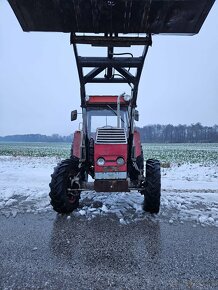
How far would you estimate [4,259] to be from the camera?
3291 mm

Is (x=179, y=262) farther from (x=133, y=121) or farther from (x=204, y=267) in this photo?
(x=133, y=121)

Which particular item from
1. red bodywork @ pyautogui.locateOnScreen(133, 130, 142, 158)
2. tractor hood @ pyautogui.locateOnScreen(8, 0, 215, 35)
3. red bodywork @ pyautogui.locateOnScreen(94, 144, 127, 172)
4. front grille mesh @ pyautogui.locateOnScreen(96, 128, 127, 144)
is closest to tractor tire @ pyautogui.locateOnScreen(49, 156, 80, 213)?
red bodywork @ pyautogui.locateOnScreen(94, 144, 127, 172)

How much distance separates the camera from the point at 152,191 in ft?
16.9

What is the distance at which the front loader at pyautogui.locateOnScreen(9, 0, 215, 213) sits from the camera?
151 inches

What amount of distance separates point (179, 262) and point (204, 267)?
28 cm

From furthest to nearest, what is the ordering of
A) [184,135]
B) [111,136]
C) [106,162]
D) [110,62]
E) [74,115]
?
1. [184,135]
2. [74,115]
3. [111,136]
4. [106,162]
5. [110,62]

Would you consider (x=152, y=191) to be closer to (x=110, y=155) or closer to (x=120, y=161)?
(x=120, y=161)

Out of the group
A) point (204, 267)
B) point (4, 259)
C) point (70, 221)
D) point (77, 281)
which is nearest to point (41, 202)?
point (70, 221)

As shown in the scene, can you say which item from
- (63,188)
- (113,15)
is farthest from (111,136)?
(113,15)

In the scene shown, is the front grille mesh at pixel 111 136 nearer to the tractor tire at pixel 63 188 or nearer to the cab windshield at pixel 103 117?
the cab windshield at pixel 103 117

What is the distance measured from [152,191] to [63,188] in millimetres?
1664

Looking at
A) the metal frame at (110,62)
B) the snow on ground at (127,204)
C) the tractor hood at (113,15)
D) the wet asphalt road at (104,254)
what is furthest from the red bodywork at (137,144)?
the tractor hood at (113,15)

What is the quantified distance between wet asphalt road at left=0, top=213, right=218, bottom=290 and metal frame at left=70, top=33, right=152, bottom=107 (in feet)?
8.80

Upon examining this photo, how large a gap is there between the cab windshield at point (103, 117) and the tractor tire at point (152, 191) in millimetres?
1442
